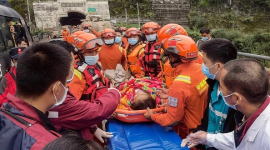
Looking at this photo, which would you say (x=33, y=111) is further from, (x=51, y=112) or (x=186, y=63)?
(x=186, y=63)

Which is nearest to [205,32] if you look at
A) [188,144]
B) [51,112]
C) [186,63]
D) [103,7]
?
[186,63]

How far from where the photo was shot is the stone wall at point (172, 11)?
26641 millimetres

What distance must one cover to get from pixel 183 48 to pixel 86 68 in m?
1.28

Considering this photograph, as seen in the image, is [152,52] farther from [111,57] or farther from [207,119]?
[207,119]

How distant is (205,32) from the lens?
7652mm

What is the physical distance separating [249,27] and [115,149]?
940 inches

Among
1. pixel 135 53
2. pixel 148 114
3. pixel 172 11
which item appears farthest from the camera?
pixel 172 11

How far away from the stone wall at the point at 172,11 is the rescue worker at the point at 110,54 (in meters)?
21.7

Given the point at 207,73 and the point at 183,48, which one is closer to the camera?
the point at 207,73

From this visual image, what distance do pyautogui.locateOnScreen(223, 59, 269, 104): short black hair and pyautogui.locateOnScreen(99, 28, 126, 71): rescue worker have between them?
13.4 ft

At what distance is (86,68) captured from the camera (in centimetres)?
305

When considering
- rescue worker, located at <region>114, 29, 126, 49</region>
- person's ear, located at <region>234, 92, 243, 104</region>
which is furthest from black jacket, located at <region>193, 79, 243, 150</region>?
rescue worker, located at <region>114, 29, 126, 49</region>

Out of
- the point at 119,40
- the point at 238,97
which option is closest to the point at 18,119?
the point at 238,97

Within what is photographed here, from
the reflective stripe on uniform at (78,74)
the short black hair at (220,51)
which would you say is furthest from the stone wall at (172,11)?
the short black hair at (220,51)
